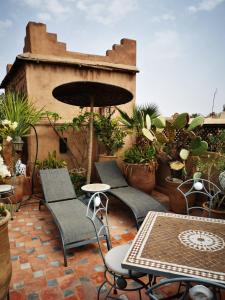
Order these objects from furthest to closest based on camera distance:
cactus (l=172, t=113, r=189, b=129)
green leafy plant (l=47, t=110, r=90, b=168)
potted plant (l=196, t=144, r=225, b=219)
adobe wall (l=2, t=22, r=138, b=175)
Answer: adobe wall (l=2, t=22, r=138, b=175) < green leafy plant (l=47, t=110, r=90, b=168) < cactus (l=172, t=113, r=189, b=129) < potted plant (l=196, t=144, r=225, b=219)

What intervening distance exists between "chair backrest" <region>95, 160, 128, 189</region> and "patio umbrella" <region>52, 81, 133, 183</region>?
1541 mm

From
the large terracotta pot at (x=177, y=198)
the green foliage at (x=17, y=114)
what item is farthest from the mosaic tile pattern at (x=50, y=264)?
the green foliage at (x=17, y=114)

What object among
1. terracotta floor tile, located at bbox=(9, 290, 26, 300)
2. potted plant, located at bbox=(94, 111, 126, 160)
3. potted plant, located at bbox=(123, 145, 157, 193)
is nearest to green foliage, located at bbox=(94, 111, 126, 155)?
potted plant, located at bbox=(94, 111, 126, 160)

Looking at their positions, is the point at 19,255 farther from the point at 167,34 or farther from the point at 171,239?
the point at 167,34

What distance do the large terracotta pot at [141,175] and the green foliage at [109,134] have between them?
3.39ft

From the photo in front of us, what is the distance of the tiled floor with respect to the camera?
2683mm

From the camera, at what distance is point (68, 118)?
7758 millimetres

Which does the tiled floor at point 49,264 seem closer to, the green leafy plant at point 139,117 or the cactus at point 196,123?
the cactus at point 196,123

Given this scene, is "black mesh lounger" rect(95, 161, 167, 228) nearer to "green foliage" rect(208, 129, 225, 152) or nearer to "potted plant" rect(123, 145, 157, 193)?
"potted plant" rect(123, 145, 157, 193)

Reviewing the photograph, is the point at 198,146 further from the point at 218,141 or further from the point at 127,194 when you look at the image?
the point at 127,194

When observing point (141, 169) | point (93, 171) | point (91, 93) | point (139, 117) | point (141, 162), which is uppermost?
point (91, 93)

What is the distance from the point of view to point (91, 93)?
5.54 m

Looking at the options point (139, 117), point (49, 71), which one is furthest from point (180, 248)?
point (49, 71)

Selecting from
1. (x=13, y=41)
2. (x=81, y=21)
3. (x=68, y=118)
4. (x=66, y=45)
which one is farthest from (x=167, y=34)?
(x=13, y=41)
